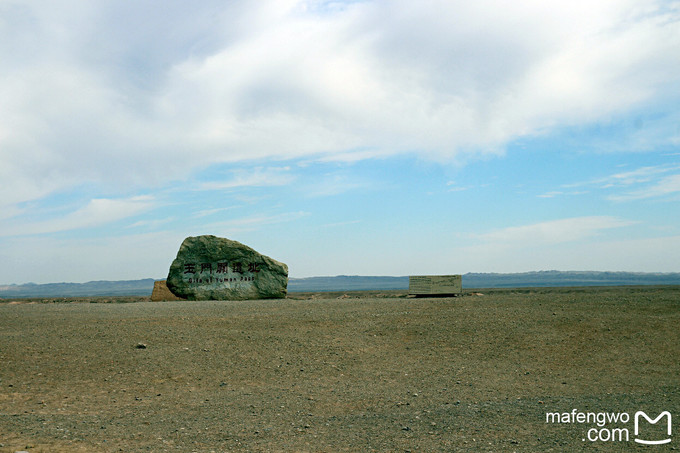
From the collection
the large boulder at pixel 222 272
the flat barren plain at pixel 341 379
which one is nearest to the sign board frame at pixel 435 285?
the large boulder at pixel 222 272

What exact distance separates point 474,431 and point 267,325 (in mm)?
8040

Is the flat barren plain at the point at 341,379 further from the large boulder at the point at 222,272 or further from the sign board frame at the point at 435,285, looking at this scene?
the large boulder at the point at 222,272

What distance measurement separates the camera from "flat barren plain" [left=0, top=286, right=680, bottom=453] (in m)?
6.91

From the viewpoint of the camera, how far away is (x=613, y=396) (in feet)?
28.8

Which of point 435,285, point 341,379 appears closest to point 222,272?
point 435,285

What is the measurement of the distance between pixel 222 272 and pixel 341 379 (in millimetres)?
16627

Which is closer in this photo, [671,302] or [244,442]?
[244,442]

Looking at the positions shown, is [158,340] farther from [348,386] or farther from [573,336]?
[573,336]

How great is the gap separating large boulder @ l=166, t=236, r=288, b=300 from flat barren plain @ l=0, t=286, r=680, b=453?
878 cm

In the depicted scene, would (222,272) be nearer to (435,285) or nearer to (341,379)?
(435,285)

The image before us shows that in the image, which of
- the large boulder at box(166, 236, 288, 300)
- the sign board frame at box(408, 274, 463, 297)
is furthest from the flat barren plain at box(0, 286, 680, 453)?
the large boulder at box(166, 236, 288, 300)

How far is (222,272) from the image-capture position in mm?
25859

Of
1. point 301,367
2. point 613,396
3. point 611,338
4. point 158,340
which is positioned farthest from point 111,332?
point 611,338

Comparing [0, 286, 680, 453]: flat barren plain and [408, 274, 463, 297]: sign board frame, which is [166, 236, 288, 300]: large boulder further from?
[0, 286, 680, 453]: flat barren plain
